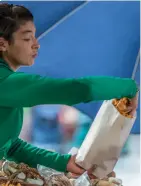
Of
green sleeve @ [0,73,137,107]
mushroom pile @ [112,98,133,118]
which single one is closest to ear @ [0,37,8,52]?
green sleeve @ [0,73,137,107]

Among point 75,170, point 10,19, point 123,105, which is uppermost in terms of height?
point 10,19

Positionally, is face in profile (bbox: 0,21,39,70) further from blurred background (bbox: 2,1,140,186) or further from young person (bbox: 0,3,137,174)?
blurred background (bbox: 2,1,140,186)

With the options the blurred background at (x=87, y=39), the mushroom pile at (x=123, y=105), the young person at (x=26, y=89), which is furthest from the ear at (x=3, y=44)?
the blurred background at (x=87, y=39)

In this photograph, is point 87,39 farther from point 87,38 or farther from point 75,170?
point 75,170

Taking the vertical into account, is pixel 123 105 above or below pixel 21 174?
above

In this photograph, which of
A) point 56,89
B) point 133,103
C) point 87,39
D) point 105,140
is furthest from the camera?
point 87,39

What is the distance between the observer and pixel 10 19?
0.94 m

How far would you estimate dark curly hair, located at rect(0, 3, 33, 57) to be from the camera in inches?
36.9

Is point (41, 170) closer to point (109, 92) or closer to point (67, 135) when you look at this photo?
point (109, 92)

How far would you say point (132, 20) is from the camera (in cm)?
179

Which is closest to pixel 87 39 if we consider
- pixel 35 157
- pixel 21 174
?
pixel 35 157

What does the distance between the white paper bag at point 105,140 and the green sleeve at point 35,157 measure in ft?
0.16

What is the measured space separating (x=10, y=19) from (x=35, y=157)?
0.34 meters

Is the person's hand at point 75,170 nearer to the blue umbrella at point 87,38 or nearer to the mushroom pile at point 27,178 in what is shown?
the mushroom pile at point 27,178
